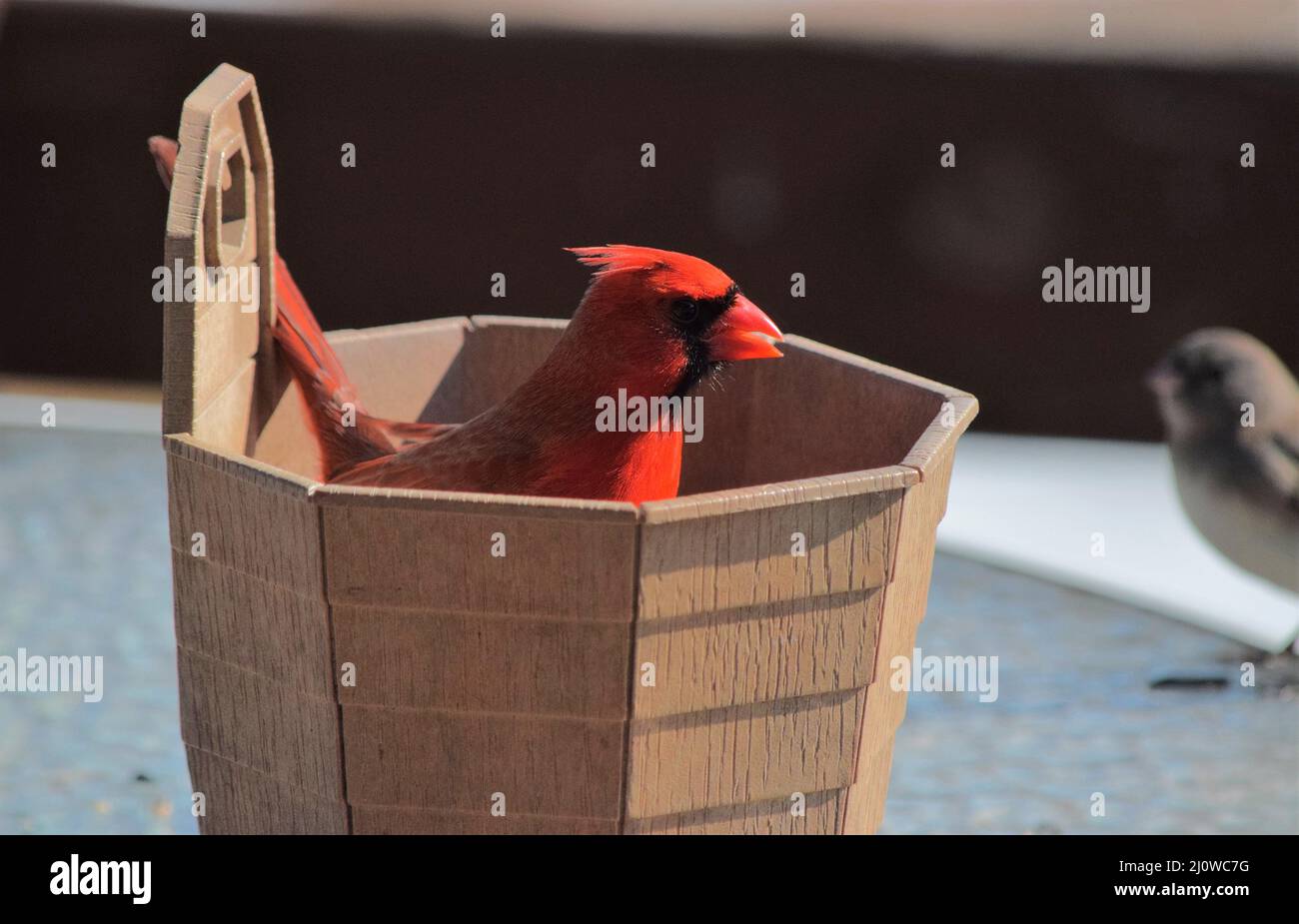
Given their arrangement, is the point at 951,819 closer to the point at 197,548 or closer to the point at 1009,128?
the point at 197,548

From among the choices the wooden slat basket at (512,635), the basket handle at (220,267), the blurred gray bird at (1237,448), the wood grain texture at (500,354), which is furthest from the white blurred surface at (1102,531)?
the basket handle at (220,267)

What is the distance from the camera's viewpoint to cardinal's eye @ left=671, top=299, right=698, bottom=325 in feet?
2.49

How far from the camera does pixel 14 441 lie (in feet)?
5.74

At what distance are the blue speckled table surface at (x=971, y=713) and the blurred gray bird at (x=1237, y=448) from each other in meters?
0.18

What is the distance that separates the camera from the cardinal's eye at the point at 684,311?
0.76m

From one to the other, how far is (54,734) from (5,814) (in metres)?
0.14

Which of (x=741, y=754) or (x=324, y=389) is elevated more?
(x=324, y=389)

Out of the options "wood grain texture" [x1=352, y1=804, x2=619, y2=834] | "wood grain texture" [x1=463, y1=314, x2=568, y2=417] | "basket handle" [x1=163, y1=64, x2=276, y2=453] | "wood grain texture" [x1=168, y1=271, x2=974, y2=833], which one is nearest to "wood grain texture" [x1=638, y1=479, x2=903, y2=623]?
"wood grain texture" [x1=168, y1=271, x2=974, y2=833]

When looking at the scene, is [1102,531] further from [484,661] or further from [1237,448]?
[484,661]

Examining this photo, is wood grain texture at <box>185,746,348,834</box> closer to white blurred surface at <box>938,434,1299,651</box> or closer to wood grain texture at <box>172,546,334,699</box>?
wood grain texture at <box>172,546,334,699</box>

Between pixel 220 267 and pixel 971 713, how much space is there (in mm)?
756

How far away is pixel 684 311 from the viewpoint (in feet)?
2.50

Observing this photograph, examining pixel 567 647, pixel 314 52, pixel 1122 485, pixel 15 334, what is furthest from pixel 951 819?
pixel 15 334

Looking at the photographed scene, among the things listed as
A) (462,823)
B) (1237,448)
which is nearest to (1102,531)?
(1237,448)
